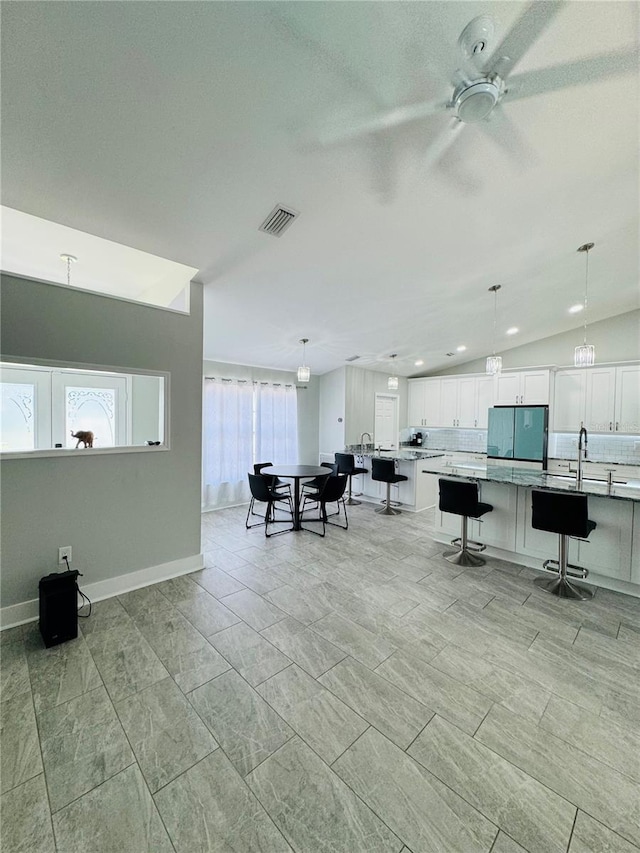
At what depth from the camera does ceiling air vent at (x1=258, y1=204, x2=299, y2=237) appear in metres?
2.37

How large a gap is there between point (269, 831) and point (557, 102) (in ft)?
11.7

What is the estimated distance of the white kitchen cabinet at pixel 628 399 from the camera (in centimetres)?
503

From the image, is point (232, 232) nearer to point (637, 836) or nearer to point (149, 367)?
point (149, 367)

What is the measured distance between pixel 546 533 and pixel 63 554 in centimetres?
436

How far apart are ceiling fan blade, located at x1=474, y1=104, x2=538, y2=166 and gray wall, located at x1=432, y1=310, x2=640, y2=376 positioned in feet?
15.5

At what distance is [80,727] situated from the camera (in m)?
1.60

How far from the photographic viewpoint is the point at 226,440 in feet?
18.3

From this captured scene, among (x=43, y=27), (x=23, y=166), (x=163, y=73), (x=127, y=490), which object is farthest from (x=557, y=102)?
(x=127, y=490)

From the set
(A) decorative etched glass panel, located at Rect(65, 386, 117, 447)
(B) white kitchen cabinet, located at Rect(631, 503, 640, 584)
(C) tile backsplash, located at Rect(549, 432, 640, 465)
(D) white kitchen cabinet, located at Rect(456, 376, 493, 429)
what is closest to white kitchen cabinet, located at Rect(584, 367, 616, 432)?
(C) tile backsplash, located at Rect(549, 432, 640, 465)

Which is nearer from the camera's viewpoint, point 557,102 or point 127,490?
point 557,102

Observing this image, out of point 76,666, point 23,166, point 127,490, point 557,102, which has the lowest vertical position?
point 76,666

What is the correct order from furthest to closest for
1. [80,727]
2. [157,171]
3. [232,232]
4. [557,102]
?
[232,232]
[157,171]
[557,102]
[80,727]

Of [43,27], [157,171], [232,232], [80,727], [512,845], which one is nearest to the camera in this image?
[512,845]

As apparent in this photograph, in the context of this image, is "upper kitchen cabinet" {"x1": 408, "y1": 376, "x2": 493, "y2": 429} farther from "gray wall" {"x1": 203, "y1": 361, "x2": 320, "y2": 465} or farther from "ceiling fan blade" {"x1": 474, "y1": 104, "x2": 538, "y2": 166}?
"ceiling fan blade" {"x1": 474, "y1": 104, "x2": 538, "y2": 166}
